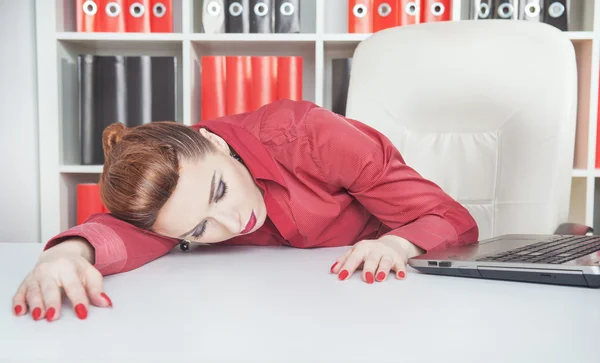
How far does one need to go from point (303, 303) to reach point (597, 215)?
2043 mm

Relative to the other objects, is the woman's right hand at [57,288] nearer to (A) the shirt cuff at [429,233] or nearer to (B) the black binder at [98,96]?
(A) the shirt cuff at [429,233]

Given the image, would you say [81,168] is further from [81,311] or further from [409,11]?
[81,311]

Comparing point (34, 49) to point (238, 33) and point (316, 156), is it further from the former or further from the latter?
point (316, 156)

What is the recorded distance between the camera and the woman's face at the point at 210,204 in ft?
2.61

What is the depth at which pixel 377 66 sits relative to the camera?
1.38 metres

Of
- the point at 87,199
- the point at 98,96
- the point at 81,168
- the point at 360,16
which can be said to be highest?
the point at 360,16

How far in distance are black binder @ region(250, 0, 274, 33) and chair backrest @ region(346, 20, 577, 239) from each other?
0.66m

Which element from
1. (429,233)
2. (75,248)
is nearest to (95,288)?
(75,248)

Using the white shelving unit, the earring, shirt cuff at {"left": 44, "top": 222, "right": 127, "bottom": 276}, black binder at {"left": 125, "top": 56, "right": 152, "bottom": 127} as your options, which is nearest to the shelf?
the white shelving unit

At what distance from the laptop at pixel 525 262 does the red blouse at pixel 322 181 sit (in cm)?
16

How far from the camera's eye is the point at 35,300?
0.50 m

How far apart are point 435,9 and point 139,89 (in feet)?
3.58

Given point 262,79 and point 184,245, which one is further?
point 262,79

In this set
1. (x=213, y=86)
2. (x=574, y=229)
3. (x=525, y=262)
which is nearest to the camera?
(x=525, y=262)
